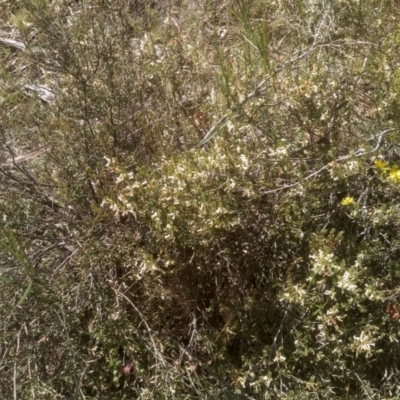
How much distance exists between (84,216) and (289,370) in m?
0.97

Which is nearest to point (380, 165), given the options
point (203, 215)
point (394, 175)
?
point (394, 175)

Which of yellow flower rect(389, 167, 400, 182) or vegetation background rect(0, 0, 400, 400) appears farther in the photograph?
vegetation background rect(0, 0, 400, 400)

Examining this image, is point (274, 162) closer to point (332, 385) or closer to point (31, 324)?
point (332, 385)

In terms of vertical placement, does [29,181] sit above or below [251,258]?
above

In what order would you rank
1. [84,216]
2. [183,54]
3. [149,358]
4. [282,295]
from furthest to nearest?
[183,54] → [84,216] → [149,358] → [282,295]

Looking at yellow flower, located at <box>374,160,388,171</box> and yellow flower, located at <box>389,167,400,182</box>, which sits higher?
yellow flower, located at <box>374,160,388,171</box>

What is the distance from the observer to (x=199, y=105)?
2.45m

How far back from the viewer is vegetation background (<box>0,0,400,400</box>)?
2.03 metres

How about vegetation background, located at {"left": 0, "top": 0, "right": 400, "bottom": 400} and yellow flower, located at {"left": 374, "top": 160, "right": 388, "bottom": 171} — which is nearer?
yellow flower, located at {"left": 374, "top": 160, "right": 388, "bottom": 171}

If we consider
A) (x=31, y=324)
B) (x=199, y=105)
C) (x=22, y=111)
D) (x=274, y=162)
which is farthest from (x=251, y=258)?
(x=22, y=111)

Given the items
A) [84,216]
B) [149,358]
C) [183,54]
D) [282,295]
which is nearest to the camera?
[282,295]

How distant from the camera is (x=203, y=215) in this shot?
198 cm

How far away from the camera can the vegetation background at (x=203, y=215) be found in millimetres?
2029

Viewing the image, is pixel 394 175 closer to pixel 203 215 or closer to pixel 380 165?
pixel 380 165
